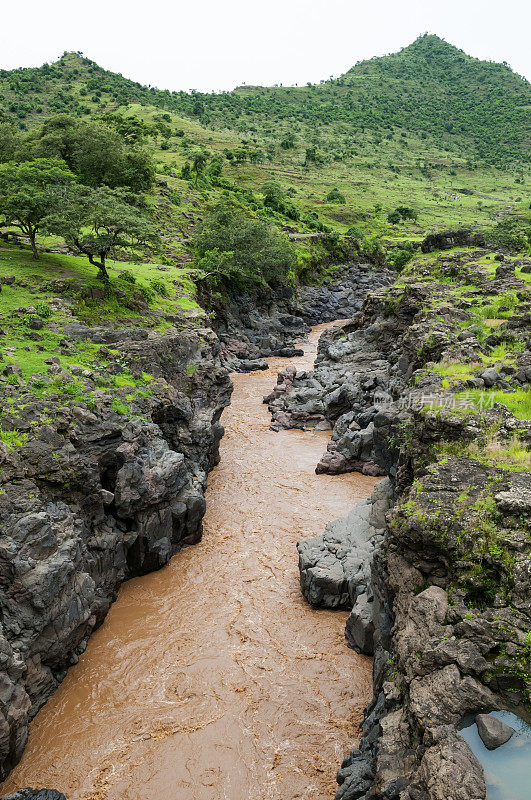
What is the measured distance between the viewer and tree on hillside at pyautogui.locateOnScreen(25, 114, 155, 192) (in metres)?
48.4

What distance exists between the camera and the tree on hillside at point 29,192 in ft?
89.2

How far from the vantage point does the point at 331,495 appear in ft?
90.4

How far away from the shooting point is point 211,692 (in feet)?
49.4

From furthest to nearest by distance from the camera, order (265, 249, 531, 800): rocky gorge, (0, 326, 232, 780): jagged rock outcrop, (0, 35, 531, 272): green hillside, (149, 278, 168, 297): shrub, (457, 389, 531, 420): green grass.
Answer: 1. (0, 35, 531, 272): green hillside
2. (149, 278, 168, 297): shrub
3. (457, 389, 531, 420): green grass
4. (0, 326, 232, 780): jagged rock outcrop
5. (265, 249, 531, 800): rocky gorge

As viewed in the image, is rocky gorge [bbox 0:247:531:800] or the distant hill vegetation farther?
the distant hill vegetation

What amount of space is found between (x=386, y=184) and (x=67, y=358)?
125 m

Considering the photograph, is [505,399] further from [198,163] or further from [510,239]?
[198,163]

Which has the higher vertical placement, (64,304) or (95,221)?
(95,221)

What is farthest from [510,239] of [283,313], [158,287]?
[158,287]

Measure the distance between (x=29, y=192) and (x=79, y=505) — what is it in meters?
20.6

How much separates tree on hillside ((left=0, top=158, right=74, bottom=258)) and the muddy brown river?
67.0 ft

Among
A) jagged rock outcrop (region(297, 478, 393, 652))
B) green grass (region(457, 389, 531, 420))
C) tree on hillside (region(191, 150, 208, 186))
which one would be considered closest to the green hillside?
tree on hillside (region(191, 150, 208, 186))

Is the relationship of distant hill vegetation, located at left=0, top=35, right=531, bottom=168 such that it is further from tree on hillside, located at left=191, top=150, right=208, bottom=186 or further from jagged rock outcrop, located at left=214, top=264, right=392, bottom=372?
jagged rock outcrop, located at left=214, top=264, right=392, bottom=372

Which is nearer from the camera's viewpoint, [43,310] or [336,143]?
[43,310]
